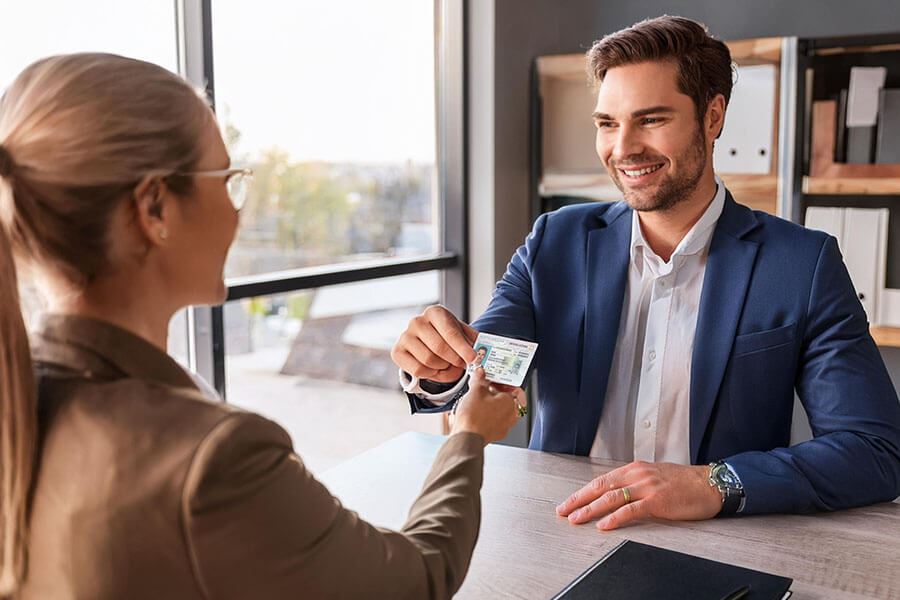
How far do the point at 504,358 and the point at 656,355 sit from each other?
0.46 metres

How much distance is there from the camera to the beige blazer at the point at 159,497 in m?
0.68

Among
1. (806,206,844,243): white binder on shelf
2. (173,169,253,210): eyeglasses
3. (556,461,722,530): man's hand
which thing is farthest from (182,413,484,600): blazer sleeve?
(806,206,844,243): white binder on shelf

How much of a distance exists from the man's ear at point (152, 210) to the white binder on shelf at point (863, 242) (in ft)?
7.85

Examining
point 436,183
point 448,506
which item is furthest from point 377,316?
point 448,506

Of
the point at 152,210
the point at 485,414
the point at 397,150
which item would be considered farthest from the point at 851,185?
the point at 152,210

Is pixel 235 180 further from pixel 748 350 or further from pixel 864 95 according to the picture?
pixel 864 95

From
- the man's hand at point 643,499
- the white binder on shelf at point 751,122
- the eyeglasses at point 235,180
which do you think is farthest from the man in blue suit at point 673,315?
the white binder on shelf at point 751,122

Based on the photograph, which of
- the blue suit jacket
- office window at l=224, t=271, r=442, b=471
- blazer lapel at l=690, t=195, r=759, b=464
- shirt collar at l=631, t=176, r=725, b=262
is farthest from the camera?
office window at l=224, t=271, r=442, b=471

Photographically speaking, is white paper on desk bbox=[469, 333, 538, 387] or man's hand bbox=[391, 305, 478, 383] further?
man's hand bbox=[391, 305, 478, 383]

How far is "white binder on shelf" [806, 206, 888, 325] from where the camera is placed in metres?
2.66

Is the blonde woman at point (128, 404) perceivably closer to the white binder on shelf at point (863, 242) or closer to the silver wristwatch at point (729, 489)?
the silver wristwatch at point (729, 489)

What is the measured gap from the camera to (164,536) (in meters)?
0.68

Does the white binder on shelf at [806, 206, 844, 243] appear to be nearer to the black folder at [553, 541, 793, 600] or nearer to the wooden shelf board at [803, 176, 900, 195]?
the wooden shelf board at [803, 176, 900, 195]

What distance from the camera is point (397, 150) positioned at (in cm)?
304
